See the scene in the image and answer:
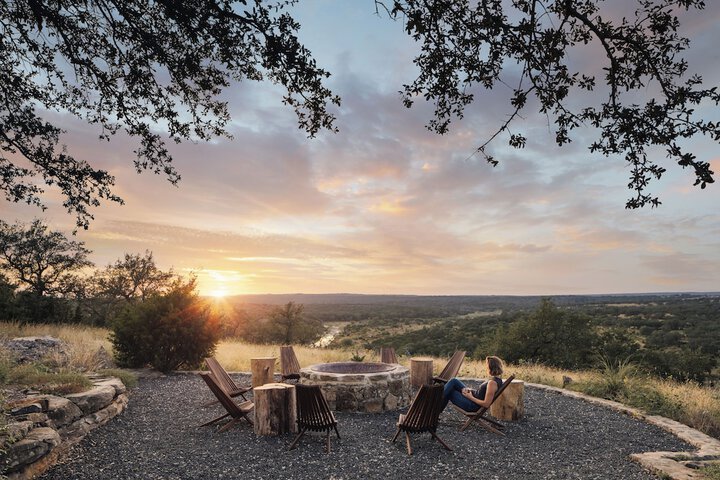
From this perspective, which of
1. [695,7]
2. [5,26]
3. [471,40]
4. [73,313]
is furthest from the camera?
[73,313]

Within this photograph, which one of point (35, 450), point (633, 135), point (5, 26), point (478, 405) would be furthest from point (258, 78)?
point (478, 405)

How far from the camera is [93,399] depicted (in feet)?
25.1

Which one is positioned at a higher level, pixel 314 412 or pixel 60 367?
pixel 60 367

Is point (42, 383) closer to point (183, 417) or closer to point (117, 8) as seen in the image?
point (183, 417)

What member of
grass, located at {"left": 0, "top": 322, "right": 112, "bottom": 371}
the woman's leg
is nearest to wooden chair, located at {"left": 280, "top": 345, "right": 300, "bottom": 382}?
the woman's leg

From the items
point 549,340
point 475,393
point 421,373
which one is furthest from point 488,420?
point 549,340

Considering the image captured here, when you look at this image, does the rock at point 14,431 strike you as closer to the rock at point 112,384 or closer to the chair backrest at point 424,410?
the rock at point 112,384

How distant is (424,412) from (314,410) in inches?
61.8

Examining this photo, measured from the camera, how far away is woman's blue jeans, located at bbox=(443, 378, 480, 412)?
7.80 metres

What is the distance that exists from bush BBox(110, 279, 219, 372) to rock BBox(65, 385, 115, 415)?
4.57 meters

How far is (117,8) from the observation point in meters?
6.20

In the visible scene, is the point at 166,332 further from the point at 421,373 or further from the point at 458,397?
the point at 458,397

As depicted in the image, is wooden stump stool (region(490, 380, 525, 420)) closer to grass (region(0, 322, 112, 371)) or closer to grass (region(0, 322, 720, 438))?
grass (region(0, 322, 720, 438))

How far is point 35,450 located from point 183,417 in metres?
3.06
